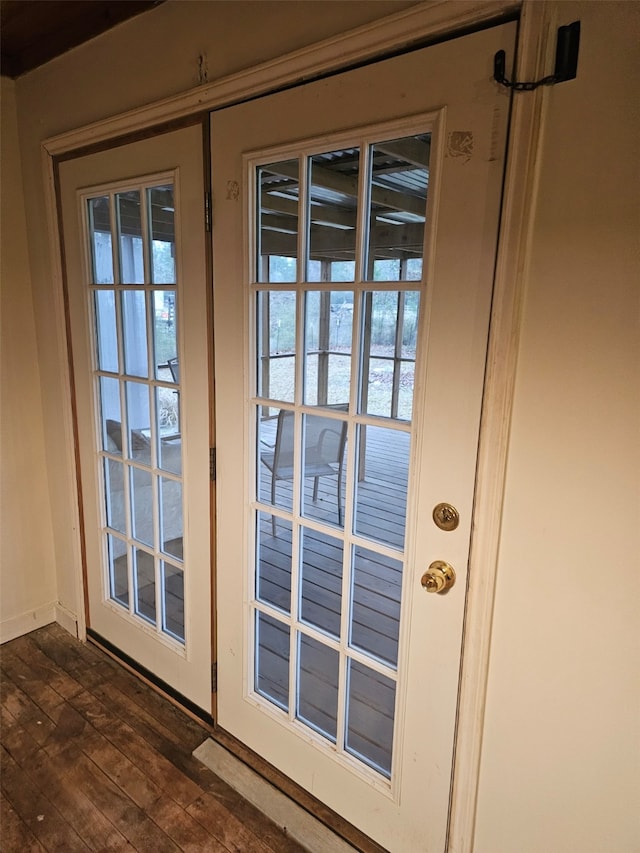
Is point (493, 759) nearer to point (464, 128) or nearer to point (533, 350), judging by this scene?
point (533, 350)

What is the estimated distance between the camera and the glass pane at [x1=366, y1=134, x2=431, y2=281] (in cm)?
112

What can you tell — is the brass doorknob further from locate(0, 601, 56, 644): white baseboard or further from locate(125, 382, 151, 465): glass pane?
locate(0, 601, 56, 644): white baseboard

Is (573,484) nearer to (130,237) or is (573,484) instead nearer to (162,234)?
(162,234)

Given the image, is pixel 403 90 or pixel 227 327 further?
pixel 227 327

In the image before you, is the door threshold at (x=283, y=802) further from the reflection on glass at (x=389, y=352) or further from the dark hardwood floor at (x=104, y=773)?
the reflection on glass at (x=389, y=352)

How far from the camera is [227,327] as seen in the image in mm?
1510

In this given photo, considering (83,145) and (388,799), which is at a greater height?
(83,145)

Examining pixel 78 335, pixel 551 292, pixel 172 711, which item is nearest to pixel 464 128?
pixel 551 292

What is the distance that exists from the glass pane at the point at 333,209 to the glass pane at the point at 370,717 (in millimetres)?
1060

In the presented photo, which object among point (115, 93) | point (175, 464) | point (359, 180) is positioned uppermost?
point (115, 93)

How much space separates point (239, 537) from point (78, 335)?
1051mm

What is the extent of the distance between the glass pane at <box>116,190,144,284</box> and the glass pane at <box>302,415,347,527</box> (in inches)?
33.4

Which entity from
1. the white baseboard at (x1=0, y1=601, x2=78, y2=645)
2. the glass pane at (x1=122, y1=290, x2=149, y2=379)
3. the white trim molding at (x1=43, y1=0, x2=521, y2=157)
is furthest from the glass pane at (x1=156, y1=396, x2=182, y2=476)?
the white baseboard at (x1=0, y1=601, x2=78, y2=645)

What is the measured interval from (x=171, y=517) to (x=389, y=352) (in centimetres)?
109
